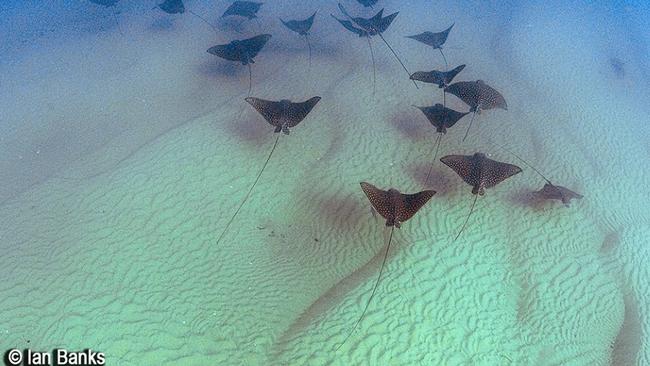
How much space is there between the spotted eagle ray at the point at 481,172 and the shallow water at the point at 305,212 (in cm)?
48

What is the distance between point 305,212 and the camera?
7.08 m

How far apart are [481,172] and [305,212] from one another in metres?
3.11

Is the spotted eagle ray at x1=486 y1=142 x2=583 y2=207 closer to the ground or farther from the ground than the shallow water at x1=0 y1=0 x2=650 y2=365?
farther from the ground

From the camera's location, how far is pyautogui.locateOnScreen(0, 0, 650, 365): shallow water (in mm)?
5504

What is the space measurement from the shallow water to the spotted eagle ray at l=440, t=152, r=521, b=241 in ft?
1.56

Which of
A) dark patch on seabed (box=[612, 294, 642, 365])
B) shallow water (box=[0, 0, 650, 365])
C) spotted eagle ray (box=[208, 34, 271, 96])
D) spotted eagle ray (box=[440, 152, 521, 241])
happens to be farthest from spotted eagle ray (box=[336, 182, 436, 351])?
spotted eagle ray (box=[208, 34, 271, 96])

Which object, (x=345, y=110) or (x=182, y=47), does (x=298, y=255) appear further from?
(x=182, y=47)

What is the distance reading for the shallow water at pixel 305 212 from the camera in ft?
18.1

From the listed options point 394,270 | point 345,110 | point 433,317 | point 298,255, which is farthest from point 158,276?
point 345,110

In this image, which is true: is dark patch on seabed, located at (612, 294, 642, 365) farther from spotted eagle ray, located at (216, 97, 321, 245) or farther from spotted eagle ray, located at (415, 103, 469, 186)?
spotted eagle ray, located at (216, 97, 321, 245)

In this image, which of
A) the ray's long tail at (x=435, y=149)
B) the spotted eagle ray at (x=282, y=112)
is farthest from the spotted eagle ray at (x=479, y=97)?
the spotted eagle ray at (x=282, y=112)

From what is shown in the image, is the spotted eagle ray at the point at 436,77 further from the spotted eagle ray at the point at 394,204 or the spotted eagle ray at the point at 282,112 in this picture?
the spotted eagle ray at the point at 394,204

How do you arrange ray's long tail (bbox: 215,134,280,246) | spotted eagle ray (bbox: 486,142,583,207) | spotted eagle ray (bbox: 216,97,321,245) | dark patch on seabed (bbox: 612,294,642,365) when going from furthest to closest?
spotted eagle ray (bbox: 216,97,321,245), spotted eagle ray (bbox: 486,142,583,207), ray's long tail (bbox: 215,134,280,246), dark patch on seabed (bbox: 612,294,642,365)

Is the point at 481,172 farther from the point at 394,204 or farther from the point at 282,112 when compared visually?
the point at 282,112
